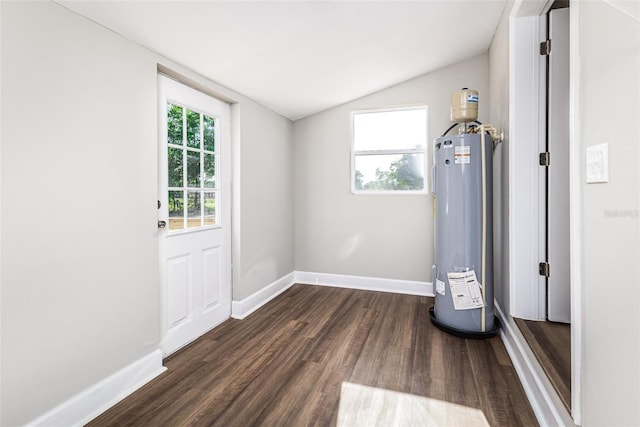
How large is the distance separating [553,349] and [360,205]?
244 centimetres

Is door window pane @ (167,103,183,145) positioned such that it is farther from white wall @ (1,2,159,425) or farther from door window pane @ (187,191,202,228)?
door window pane @ (187,191,202,228)

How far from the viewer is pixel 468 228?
2.59m

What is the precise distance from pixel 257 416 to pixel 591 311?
1581mm

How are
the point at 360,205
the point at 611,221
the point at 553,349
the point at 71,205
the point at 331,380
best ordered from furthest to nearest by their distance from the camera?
the point at 360,205 < the point at 331,380 < the point at 553,349 < the point at 71,205 < the point at 611,221

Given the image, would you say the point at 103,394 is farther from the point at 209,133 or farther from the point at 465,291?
the point at 465,291

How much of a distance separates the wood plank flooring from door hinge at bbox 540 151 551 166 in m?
1.36

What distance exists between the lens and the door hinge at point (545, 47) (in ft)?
6.73

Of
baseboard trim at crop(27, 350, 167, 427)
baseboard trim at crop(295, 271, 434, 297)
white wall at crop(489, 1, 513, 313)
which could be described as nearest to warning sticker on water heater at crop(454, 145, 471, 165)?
white wall at crop(489, 1, 513, 313)

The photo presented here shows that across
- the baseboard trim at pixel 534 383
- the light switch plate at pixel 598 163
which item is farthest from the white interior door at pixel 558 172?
the light switch plate at pixel 598 163

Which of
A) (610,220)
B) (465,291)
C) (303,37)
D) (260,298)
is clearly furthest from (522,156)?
(260,298)

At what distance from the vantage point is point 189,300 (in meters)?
2.53

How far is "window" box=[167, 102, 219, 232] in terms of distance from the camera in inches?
93.7

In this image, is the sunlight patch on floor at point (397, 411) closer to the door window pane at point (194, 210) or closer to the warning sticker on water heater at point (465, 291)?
the warning sticker on water heater at point (465, 291)

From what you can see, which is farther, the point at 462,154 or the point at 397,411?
the point at 462,154
